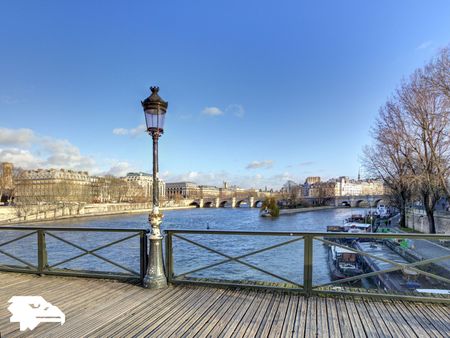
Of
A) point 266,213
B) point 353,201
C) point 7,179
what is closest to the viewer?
point 266,213

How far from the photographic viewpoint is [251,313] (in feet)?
14.6

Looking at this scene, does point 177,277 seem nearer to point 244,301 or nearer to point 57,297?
point 244,301

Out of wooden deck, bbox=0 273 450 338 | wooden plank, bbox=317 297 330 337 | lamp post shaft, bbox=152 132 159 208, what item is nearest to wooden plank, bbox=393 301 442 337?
wooden deck, bbox=0 273 450 338

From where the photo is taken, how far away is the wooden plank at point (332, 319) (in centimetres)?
384

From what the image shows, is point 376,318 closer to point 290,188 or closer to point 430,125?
point 430,125

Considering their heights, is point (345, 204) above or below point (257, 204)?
above

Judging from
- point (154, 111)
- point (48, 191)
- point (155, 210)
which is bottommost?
point (48, 191)

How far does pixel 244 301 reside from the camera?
195 inches

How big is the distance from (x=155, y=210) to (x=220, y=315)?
249 cm

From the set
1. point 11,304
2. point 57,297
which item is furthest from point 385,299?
point 11,304

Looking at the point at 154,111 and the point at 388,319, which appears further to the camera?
the point at 154,111

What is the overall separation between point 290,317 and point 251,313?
0.57 meters

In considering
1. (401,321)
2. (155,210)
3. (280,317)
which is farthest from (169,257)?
(401,321)

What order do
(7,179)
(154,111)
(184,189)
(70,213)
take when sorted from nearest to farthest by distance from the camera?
(154,111), (70,213), (7,179), (184,189)
